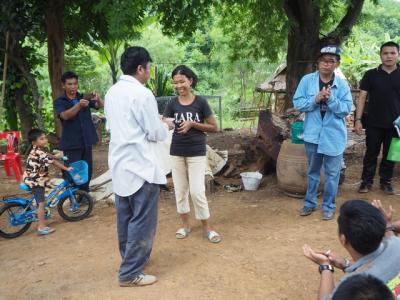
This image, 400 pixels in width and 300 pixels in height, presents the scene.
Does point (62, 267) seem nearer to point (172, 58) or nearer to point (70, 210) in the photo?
point (70, 210)

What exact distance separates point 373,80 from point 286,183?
1.62 m

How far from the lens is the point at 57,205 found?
16.5ft

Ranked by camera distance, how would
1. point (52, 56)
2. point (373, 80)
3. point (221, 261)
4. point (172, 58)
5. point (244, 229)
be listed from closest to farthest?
1. point (221, 261)
2. point (244, 229)
3. point (373, 80)
4. point (52, 56)
5. point (172, 58)

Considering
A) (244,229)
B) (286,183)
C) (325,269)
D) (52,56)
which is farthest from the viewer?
(52,56)

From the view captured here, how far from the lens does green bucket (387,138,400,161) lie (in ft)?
15.6

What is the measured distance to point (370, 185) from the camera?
5305 millimetres

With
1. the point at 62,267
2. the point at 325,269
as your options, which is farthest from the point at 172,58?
the point at 325,269

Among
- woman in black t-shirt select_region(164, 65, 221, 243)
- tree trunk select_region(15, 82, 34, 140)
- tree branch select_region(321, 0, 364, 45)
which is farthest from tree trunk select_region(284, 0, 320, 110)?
tree trunk select_region(15, 82, 34, 140)

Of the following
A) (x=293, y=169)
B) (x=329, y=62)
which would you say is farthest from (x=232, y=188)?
(x=329, y=62)

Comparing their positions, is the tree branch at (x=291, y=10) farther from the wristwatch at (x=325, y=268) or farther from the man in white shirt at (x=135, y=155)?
the wristwatch at (x=325, y=268)

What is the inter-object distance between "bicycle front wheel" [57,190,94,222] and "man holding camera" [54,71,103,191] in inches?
18.5

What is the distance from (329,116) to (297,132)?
34.9 inches

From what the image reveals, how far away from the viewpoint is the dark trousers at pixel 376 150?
16.5 ft

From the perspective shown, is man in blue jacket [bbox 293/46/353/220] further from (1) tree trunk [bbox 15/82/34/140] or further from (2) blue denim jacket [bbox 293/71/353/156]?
(1) tree trunk [bbox 15/82/34/140]
